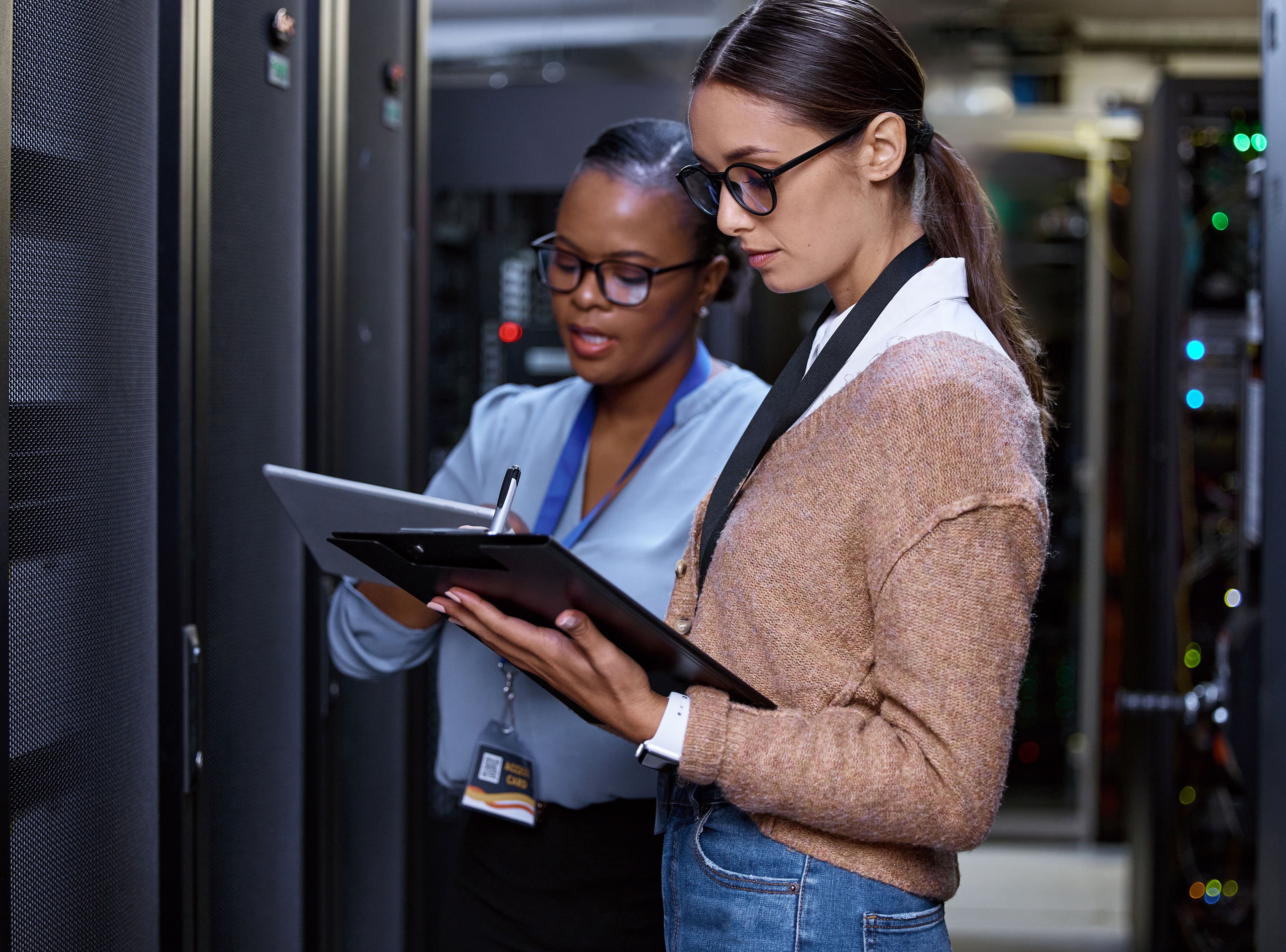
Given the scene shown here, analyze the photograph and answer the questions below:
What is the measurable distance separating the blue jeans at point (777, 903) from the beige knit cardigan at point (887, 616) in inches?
0.6

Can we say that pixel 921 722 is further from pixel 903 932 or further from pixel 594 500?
pixel 594 500

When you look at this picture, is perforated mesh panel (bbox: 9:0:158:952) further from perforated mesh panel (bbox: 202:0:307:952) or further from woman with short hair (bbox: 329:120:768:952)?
woman with short hair (bbox: 329:120:768:952)

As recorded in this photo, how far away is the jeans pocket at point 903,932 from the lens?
0.88m

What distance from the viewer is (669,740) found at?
34.6 inches

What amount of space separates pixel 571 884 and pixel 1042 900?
2.73 meters

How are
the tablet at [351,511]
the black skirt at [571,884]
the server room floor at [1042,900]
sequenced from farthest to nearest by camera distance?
the server room floor at [1042,900] → the black skirt at [571,884] → the tablet at [351,511]

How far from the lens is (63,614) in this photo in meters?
1.13

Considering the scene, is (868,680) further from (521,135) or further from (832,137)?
(521,135)

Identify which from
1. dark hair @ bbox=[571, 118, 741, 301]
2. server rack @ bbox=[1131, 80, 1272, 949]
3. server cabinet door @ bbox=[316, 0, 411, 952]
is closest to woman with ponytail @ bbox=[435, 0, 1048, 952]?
dark hair @ bbox=[571, 118, 741, 301]

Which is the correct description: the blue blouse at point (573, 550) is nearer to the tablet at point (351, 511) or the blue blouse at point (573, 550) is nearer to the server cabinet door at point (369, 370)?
the tablet at point (351, 511)

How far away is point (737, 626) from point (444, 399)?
6.20ft

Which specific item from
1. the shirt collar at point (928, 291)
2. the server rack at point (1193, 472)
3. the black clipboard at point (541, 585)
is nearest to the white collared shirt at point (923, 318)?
the shirt collar at point (928, 291)

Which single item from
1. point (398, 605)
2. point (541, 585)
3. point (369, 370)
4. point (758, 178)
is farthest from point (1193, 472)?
point (541, 585)

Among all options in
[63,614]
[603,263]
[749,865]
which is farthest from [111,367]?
[749,865]
